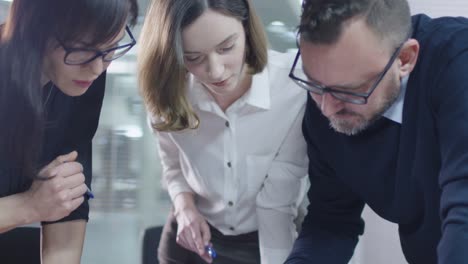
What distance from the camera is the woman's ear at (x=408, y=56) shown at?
4.02ft

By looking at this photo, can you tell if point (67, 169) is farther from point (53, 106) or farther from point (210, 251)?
point (210, 251)

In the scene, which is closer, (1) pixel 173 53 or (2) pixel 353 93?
(2) pixel 353 93

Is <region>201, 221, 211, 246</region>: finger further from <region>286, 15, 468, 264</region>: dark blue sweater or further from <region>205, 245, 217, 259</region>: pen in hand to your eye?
<region>286, 15, 468, 264</region>: dark blue sweater

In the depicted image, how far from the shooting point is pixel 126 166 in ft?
9.12

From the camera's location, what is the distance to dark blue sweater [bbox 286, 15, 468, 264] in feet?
3.74

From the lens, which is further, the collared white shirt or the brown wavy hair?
the collared white shirt

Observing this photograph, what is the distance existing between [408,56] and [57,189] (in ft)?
2.66

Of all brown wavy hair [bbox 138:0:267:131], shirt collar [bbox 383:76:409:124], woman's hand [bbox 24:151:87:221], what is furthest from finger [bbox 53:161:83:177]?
shirt collar [bbox 383:76:409:124]

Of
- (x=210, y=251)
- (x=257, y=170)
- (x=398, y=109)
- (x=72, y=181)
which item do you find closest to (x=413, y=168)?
(x=398, y=109)

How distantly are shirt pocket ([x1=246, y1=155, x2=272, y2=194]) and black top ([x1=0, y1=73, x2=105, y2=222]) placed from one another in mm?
411

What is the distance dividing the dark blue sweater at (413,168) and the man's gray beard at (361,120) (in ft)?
0.10

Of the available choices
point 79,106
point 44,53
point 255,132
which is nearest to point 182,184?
point 255,132

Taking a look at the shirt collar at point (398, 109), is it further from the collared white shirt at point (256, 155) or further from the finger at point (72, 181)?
the finger at point (72, 181)

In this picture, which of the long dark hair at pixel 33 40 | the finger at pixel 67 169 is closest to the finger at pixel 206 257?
the finger at pixel 67 169
